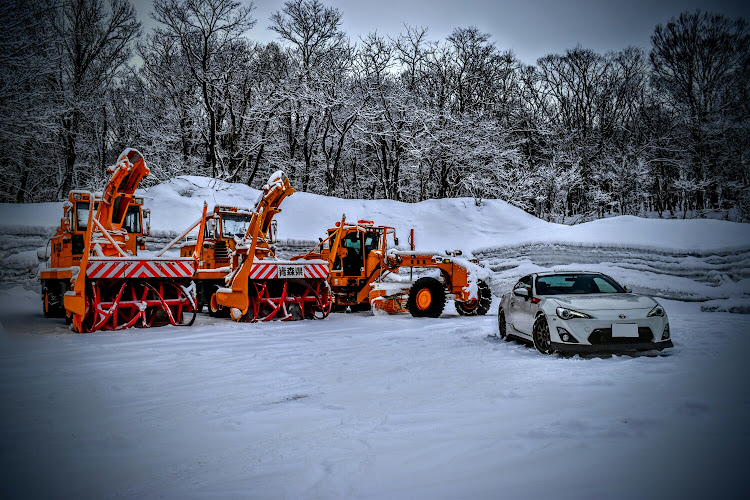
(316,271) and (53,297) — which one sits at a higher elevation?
(316,271)

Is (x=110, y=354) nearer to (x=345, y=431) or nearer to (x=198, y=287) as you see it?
(x=345, y=431)

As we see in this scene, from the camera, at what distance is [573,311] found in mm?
6996

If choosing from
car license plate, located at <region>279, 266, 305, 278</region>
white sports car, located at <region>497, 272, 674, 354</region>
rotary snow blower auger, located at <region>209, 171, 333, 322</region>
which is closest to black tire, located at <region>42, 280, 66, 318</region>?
rotary snow blower auger, located at <region>209, 171, 333, 322</region>

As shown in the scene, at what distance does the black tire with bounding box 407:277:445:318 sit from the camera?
528 inches

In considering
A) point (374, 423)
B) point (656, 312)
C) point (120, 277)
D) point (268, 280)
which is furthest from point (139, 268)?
point (656, 312)

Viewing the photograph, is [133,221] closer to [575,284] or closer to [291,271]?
[291,271]

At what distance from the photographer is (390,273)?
15.1 meters

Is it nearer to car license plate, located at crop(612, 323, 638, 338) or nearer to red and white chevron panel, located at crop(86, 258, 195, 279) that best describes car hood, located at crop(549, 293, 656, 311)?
car license plate, located at crop(612, 323, 638, 338)

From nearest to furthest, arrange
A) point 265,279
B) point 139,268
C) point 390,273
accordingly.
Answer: point 139,268, point 265,279, point 390,273

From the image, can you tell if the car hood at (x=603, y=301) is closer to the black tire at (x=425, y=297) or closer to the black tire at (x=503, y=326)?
the black tire at (x=503, y=326)

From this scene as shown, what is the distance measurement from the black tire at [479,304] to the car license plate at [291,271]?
4.47 meters

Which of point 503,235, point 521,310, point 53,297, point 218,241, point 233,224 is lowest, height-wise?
point 53,297

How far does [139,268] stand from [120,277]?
418 mm

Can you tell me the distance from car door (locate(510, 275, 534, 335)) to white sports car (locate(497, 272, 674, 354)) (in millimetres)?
15
